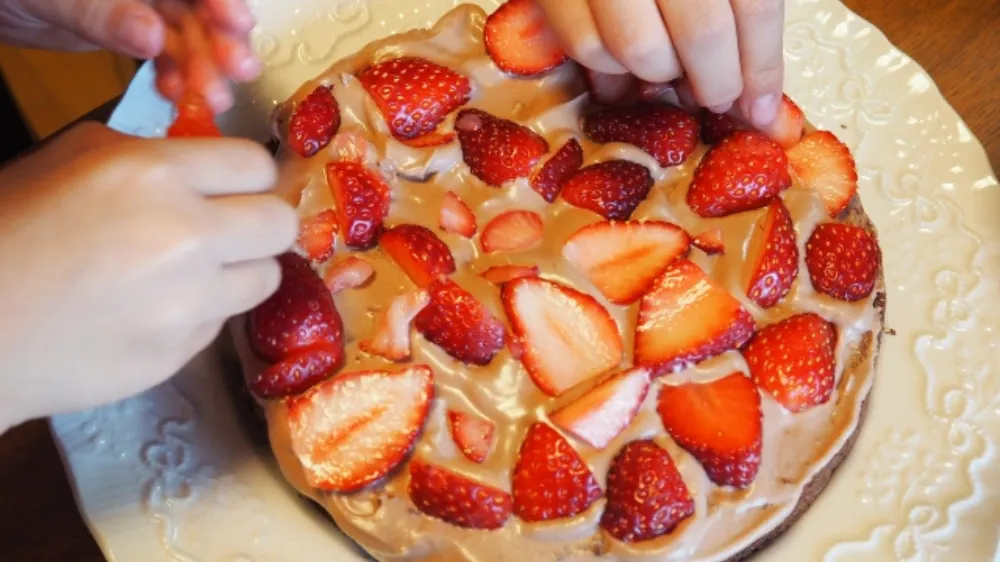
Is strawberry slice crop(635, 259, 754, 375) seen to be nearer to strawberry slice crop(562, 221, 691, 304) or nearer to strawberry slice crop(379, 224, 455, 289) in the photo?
strawberry slice crop(562, 221, 691, 304)

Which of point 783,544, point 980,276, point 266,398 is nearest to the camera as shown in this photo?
point 266,398

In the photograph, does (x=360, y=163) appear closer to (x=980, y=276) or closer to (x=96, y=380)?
(x=96, y=380)

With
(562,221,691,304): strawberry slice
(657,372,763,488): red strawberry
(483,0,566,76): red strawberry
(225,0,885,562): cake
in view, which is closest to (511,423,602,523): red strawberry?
(225,0,885,562): cake

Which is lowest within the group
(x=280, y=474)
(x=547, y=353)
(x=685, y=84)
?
(x=280, y=474)

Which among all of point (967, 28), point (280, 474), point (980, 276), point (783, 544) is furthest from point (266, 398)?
point (967, 28)

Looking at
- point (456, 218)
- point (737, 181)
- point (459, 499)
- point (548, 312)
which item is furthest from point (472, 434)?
point (737, 181)

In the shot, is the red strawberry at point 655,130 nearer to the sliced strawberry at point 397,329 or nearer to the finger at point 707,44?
the finger at point 707,44
